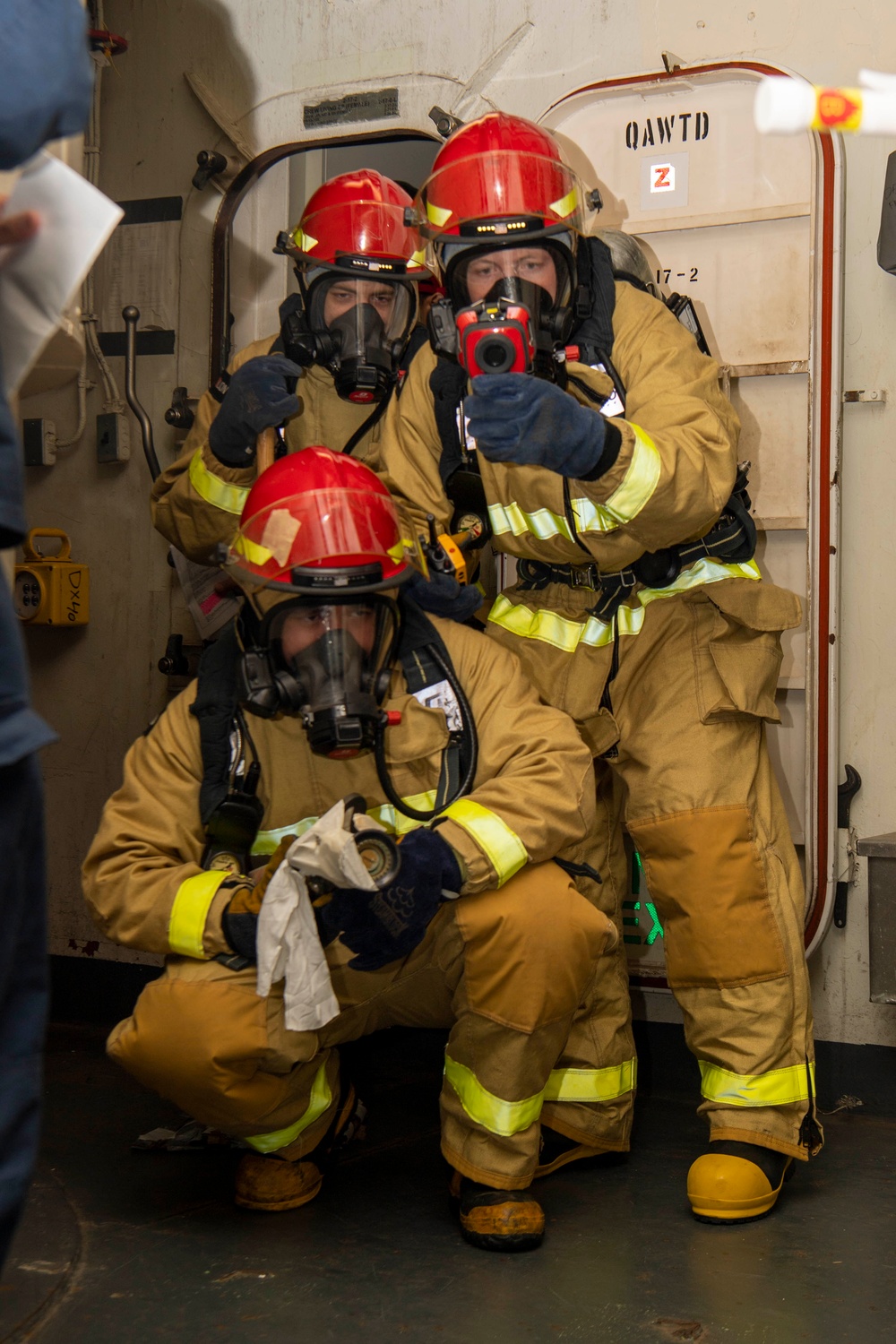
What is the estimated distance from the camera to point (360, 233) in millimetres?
3150

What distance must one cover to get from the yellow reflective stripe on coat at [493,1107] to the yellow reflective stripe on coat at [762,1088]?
0.41 meters

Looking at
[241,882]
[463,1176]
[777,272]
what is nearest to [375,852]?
[241,882]

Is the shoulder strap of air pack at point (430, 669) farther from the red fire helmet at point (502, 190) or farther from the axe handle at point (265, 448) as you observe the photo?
the red fire helmet at point (502, 190)

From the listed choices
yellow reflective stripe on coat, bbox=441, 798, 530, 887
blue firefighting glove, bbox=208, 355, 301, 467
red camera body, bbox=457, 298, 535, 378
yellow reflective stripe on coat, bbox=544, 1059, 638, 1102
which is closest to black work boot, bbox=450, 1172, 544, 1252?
yellow reflective stripe on coat, bbox=544, 1059, 638, 1102

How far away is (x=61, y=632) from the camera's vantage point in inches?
168

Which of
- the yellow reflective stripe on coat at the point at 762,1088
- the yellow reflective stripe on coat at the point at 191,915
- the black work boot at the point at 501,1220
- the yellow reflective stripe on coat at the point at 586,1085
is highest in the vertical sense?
the yellow reflective stripe on coat at the point at 191,915

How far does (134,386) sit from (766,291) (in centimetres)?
191

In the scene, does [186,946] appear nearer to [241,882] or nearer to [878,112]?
[241,882]

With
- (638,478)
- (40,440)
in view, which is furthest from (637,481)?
(40,440)

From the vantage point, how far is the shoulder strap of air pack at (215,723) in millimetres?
2635

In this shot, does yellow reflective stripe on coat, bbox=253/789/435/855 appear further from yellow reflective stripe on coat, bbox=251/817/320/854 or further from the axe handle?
the axe handle

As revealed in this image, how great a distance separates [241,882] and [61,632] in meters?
2.00

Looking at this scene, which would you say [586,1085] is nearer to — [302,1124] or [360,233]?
[302,1124]

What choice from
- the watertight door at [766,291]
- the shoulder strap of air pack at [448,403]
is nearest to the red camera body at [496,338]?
the shoulder strap of air pack at [448,403]
